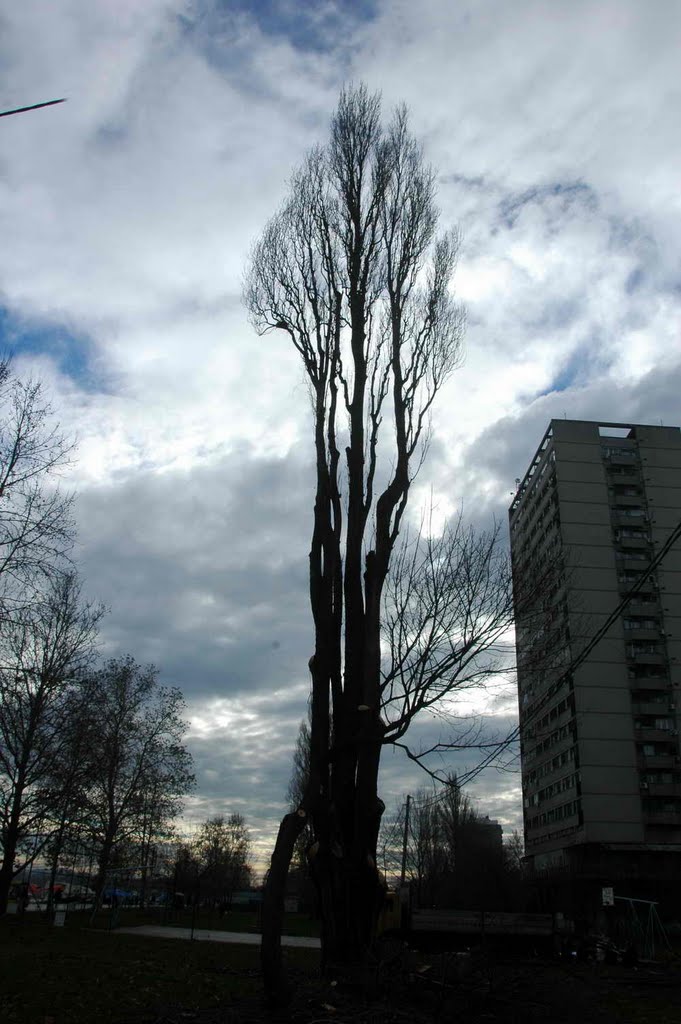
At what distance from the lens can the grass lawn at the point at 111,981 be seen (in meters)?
6.66

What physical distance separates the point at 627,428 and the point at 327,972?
190ft

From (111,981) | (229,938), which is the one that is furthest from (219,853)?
(111,981)

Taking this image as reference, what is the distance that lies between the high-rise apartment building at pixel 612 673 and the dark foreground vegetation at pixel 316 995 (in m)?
35.2

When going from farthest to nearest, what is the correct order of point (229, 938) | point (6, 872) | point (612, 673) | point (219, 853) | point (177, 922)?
1. point (219, 853)
2. point (612, 673)
3. point (177, 922)
4. point (229, 938)
5. point (6, 872)

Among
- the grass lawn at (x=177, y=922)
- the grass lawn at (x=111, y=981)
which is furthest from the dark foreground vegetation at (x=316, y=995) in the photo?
the grass lawn at (x=177, y=922)

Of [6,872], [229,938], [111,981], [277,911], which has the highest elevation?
[277,911]

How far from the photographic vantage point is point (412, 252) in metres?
12.2

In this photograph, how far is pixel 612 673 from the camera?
168 ft

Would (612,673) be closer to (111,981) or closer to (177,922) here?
(177,922)

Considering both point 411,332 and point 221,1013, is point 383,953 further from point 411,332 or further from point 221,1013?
point 411,332

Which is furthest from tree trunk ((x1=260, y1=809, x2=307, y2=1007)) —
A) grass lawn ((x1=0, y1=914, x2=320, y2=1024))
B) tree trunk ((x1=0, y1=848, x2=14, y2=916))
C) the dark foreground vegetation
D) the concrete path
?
tree trunk ((x1=0, y1=848, x2=14, y2=916))

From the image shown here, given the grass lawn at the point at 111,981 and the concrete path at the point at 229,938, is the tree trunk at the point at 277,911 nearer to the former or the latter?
the grass lawn at the point at 111,981

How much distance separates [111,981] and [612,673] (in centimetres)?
4760

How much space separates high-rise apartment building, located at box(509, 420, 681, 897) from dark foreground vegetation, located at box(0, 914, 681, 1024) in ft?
115
